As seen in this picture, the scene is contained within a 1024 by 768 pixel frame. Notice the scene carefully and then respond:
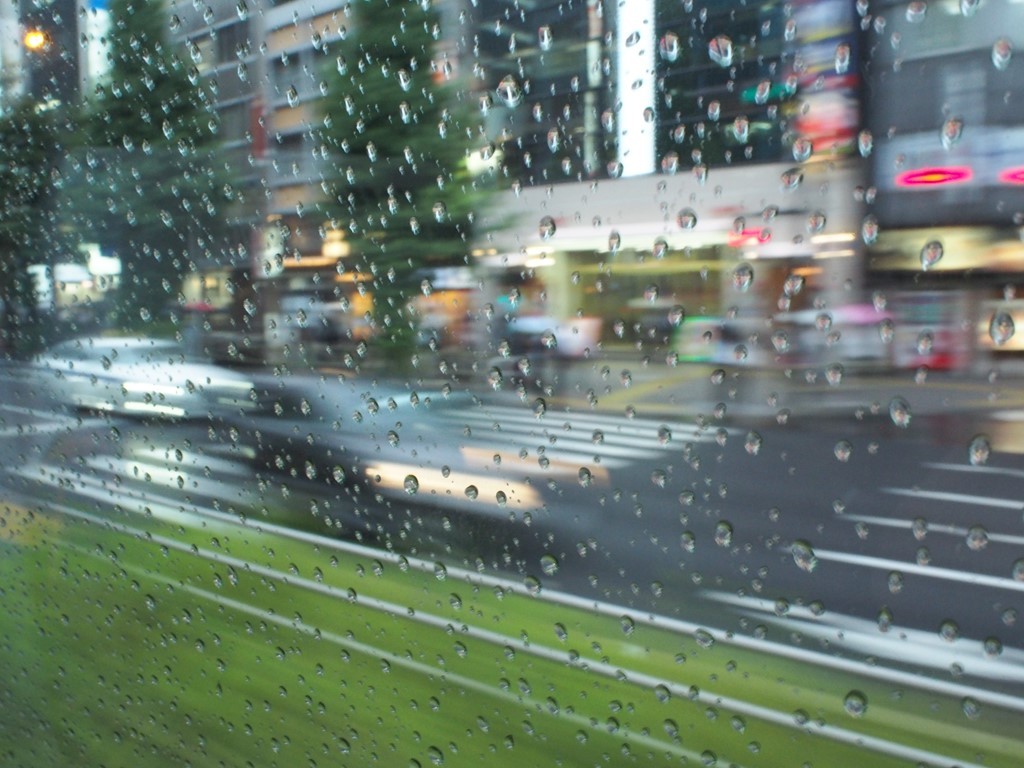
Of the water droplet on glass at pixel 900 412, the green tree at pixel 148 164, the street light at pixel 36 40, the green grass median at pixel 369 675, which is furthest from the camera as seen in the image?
the street light at pixel 36 40

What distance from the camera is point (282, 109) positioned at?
1.62 meters

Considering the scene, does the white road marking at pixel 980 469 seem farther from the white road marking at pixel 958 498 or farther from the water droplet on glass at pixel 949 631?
the water droplet on glass at pixel 949 631

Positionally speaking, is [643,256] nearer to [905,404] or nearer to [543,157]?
[543,157]

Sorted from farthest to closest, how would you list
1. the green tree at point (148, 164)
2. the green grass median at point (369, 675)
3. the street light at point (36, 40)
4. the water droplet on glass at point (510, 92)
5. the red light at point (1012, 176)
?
the street light at point (36, 40)
the green tree at point (148, 164)
the water droplet on glass at point (510, 92)
the green grass median at point (369, 675)
the red light at point (1012, 176)

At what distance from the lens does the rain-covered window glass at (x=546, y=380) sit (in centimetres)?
95

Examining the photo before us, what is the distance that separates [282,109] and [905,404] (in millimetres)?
1060

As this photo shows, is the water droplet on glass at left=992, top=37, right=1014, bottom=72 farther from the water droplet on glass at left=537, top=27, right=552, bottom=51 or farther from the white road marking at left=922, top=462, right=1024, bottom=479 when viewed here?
the water droplet on glass at left=537, top=27, right=552, bottom=51

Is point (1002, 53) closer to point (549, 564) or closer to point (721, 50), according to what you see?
point (721, 50)

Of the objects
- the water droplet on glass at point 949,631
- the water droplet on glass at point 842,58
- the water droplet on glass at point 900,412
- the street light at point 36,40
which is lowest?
the water droplet on glass at point 949,631

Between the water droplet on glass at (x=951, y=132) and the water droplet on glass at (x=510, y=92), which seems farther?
the water droplet on glass at (x=510, y=92)

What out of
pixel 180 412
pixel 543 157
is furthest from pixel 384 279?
pixel 180 412

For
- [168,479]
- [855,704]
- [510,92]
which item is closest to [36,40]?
[168,479]

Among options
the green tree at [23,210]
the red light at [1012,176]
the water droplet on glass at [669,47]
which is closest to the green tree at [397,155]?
the water droplet on glass at [669,47]

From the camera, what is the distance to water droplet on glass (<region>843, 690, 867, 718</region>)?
3.59 feet
